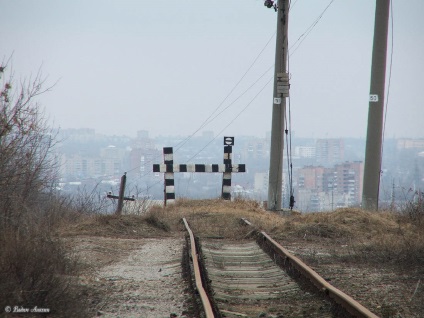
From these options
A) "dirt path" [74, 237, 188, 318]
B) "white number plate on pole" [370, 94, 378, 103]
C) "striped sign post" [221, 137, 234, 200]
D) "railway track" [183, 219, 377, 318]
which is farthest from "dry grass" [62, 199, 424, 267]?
"striped sign post" [221, 137, 234, 200]

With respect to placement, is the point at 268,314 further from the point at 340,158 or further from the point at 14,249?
the point at 340,158

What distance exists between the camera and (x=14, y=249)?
8.09 m

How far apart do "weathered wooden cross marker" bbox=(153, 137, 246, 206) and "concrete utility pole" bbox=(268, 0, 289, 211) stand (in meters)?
2.05

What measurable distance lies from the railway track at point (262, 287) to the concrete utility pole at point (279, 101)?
941cm

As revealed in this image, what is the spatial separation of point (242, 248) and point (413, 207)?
16.3ft

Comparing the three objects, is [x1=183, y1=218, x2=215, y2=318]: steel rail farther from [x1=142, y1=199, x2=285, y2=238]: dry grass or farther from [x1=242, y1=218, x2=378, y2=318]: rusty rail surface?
[x1=142, y1=199, x2=285, y2=238]: dry grass

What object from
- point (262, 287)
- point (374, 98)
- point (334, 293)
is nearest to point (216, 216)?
point (374, 98)

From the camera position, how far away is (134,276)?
10.2 meters

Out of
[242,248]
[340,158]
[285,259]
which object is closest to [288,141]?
[242,248]

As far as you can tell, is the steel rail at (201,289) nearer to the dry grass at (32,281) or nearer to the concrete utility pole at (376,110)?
the dry grass at (32,281)

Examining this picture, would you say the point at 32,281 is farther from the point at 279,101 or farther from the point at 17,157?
the point at 279,101

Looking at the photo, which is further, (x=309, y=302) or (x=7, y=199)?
(x=7, y=199)

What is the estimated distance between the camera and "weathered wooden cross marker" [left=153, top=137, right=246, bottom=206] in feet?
78.7

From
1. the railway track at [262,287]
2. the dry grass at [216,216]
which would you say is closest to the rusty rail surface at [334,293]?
the railway track at [262,287]
